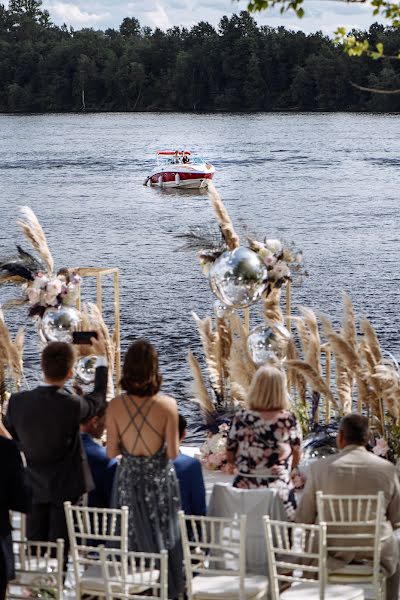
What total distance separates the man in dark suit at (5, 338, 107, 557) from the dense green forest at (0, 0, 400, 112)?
10919 centimetres

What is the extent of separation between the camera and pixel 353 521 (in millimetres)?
5297

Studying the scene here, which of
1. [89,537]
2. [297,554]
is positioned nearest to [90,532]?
[89,537]

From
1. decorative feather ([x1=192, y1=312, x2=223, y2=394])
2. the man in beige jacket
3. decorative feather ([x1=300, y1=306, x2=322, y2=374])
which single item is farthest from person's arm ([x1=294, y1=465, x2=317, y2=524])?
decorative feather ([x1=192, y1=312, x2=223, y2=394])

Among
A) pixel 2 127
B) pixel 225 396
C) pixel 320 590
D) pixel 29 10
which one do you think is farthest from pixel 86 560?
pixel 29 10

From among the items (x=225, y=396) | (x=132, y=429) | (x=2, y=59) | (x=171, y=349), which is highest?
(x=2, y=59)

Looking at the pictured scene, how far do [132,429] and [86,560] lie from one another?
65cm

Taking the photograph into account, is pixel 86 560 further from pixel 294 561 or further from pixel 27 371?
pixel 27 371

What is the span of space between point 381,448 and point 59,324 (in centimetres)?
240

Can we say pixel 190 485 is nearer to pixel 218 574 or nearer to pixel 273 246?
pixel 218 574

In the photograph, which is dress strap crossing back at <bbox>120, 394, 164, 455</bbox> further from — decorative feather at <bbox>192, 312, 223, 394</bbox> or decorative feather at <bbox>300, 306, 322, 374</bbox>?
decorative feather at <bbox>192, 312, 223, 394</bbox>

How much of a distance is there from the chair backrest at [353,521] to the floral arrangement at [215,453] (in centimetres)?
312

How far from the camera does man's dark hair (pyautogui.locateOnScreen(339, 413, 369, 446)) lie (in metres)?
5.43

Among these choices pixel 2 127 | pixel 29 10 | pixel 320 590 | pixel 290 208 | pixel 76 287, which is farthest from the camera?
pixel 29 10

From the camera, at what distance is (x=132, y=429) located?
546 cm
